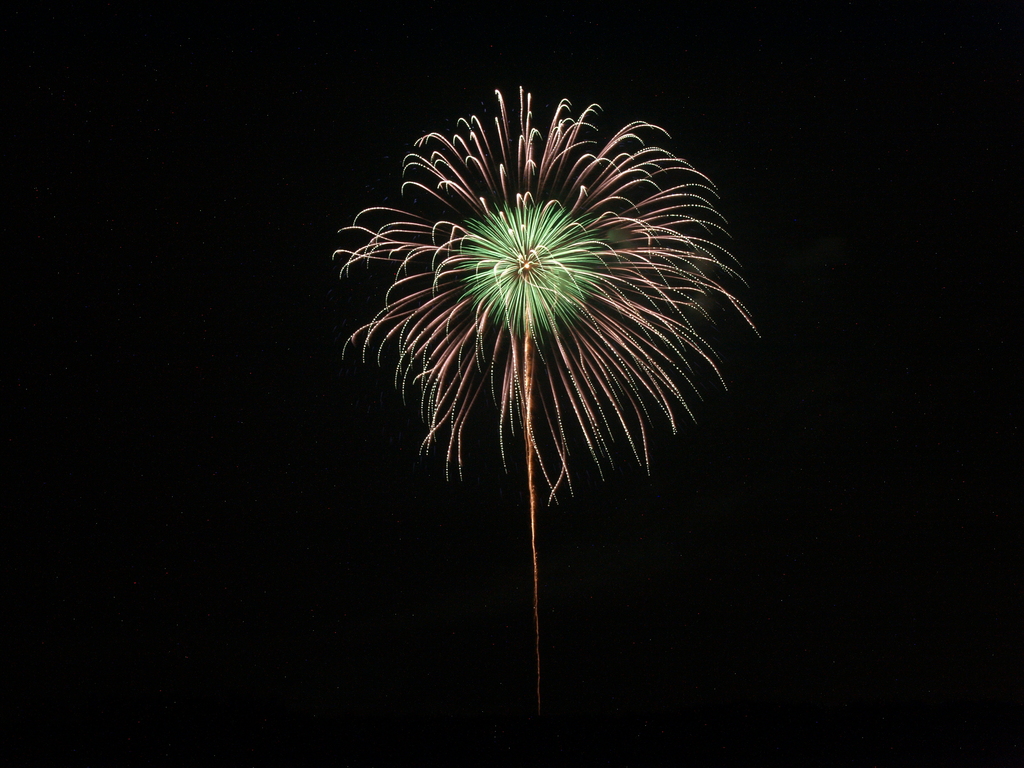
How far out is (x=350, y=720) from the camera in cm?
1781

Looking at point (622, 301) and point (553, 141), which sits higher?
point (553, 141)

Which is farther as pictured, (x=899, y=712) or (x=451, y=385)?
(x=899, y=712)

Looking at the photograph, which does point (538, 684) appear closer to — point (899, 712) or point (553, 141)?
point (899, 712)

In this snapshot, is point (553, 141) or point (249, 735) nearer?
point (553, 141)

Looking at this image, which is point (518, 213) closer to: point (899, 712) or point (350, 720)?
point (350, 720)

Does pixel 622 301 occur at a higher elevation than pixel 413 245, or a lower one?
lower

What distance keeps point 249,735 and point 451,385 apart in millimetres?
11900

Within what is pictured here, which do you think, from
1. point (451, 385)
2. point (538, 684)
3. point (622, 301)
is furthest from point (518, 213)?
point (538, 684)

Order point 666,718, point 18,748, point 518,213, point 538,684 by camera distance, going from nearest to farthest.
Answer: point 518,213, point 18,748, point 538,684, point 666,718

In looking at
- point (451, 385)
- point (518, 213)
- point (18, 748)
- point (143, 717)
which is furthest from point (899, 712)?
point (18, 748)

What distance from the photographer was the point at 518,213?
36.7 feet

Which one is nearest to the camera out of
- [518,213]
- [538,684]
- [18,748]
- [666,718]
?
[518,213]

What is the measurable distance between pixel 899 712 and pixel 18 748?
21366 mm

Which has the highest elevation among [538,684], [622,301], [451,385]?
[622,301]
